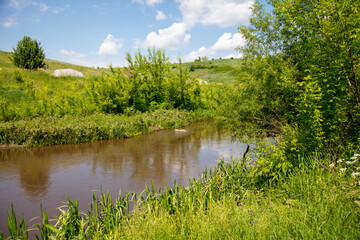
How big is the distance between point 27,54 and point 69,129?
20.0 metres

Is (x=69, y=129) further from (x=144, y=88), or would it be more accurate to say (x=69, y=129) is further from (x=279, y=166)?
(x=279, y=166)

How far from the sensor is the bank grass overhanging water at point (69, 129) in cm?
1093

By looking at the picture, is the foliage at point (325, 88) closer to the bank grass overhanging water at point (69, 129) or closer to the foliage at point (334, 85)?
the foliage at point (334, 85)

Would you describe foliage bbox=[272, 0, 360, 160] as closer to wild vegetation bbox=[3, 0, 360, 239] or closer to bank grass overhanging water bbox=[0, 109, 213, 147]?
wild vegetation bbox=[3, 0, 360, 239]

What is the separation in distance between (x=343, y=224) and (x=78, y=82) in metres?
25.7

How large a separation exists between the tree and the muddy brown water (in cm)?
1998

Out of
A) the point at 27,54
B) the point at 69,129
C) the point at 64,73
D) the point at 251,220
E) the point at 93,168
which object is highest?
the point at 27,54

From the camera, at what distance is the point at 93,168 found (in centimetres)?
838

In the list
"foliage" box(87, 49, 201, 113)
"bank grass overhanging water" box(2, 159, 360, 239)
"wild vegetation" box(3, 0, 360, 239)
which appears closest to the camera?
"bank grass overhanging water" box(2, 159, 360, 239)

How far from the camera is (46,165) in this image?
8.67 metres

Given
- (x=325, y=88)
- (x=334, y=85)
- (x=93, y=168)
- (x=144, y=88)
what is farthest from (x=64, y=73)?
(x=334, y=85)

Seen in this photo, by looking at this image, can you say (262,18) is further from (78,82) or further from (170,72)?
(78,82)

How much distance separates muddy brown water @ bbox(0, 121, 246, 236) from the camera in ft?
20.3

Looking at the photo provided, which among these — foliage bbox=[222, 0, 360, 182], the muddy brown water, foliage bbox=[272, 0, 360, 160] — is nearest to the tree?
the muddy brown water
